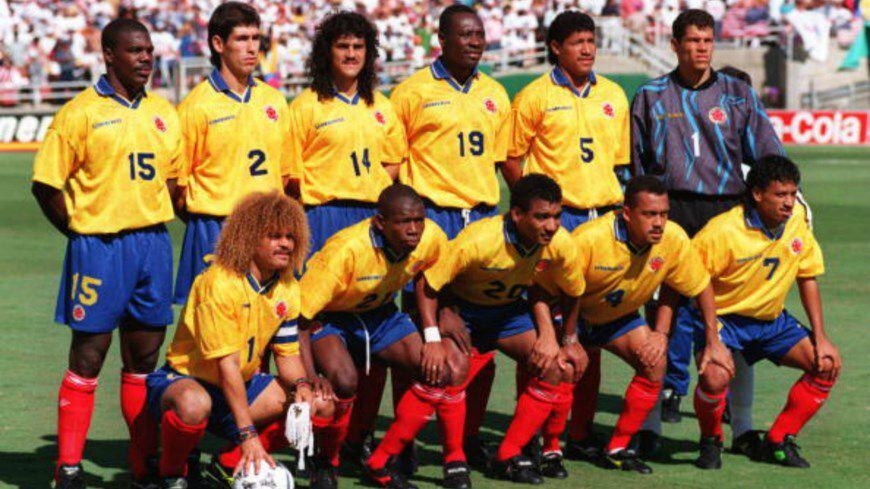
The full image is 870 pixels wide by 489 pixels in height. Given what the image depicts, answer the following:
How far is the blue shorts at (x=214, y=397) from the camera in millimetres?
6770

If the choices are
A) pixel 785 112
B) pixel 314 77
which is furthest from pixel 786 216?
pixel 785 112

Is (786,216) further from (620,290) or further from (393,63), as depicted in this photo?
(393,63)

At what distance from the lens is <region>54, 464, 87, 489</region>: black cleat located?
707cm

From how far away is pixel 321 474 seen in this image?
725 centimetres

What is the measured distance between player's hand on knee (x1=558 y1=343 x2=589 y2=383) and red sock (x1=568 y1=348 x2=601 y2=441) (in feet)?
1.19

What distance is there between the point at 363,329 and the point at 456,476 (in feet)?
2.95

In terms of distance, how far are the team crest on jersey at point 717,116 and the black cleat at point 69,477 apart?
423cm

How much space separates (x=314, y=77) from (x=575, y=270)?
1.95m

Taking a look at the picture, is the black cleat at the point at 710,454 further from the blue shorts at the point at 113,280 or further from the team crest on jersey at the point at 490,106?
the blue shorts at the point at 113,280

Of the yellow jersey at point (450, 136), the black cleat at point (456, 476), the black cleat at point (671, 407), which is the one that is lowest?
the black cleat at point (671, 407)

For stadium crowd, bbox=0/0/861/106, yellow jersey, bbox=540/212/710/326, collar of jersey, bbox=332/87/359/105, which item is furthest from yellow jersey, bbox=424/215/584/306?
stadium crowd, bbox=0/0/861/106

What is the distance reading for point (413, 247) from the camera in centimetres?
738

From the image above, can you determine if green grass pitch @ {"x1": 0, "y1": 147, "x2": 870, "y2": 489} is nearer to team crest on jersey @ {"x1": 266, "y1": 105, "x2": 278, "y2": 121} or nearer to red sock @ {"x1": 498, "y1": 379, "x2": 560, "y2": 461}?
red sock @ {"x1": 498, "y1": 379, "x2": 560, "y2": 461}

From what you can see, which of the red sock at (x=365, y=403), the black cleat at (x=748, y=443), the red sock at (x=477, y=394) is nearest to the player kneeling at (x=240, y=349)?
the red sock at (x=365, y=403)
